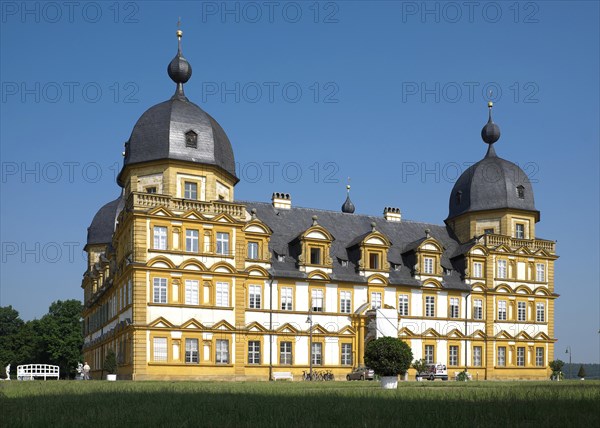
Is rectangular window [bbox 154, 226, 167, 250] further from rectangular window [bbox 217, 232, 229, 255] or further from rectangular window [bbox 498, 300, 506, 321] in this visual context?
rectangular window [bbox 498, 300, 506, 321]

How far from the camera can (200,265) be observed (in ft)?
162

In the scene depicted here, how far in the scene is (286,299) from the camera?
54.1m

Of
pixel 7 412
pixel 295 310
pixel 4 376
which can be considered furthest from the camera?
pixel 4 376

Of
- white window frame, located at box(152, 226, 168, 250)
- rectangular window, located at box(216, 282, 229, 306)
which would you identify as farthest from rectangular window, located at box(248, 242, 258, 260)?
white window frame, located at box(152, 226, 168, 250)

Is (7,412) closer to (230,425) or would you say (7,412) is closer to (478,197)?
(230,425)

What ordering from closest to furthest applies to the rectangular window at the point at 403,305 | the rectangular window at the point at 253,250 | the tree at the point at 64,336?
1. the rectangular window at the point at 253,250
2. the rectangular window at the point at 403,305
3. the tree at the point at 64,336

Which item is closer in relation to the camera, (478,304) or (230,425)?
(230,425)

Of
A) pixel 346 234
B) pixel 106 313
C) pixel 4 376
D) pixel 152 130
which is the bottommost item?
pixel 4 376

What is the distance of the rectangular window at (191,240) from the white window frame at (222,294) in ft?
8.83

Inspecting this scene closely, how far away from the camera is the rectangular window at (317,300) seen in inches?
2162

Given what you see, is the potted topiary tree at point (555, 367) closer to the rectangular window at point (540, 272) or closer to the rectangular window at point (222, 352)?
the rectangular window at point (540, 272)

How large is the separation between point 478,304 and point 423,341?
5.78 m

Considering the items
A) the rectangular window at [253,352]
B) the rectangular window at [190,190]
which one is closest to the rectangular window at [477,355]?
the rectangular window at [253,352]

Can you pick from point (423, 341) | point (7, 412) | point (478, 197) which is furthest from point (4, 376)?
point (7, 412)
